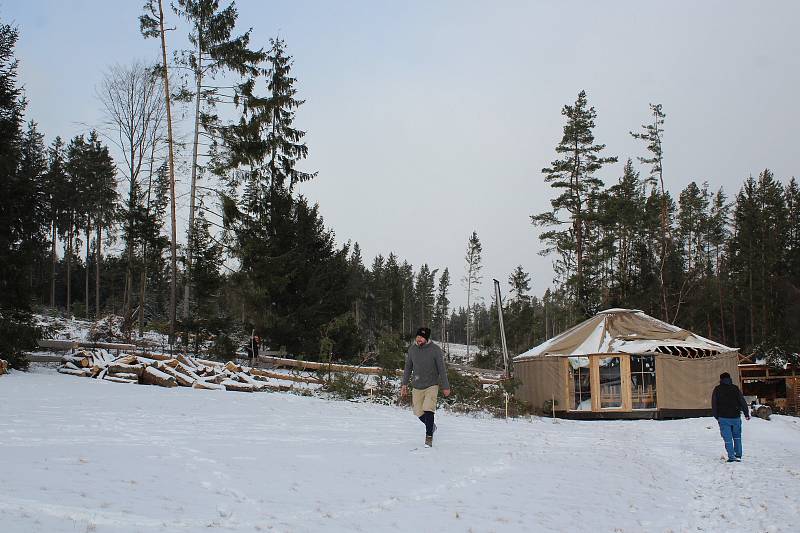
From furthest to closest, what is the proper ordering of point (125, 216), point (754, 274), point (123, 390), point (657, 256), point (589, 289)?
point (657, 256)
point (754, 274)
point (589, 289)
point (125, 216)
point (123, 390)

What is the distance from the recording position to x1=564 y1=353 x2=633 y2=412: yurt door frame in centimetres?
1795

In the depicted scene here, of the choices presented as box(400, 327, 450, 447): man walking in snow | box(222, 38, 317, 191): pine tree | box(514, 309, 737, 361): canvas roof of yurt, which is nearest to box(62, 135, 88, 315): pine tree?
box(222, 38, 317, 191): pine tree

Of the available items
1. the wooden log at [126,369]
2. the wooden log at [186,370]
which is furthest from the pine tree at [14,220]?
the wooden log at [186,370]

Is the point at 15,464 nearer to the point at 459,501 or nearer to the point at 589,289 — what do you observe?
the point at 459,501

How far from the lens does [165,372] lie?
1553 cm

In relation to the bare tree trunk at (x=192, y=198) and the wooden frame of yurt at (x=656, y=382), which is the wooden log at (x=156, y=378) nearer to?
the bare tree trunk at (x=192, y=198)

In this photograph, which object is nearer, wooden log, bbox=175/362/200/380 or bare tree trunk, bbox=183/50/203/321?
wooden log, bbox=175/362/200/380

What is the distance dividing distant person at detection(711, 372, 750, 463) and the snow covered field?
1.14 ft

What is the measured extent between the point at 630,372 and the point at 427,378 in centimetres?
1197

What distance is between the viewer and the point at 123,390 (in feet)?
43.4

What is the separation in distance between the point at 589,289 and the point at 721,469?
75.2 ft

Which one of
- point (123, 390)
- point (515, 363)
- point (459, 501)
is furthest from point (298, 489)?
point (515, 363)

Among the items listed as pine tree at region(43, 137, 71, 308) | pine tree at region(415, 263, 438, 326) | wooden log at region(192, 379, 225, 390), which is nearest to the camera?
wooden log at region(192, 379, 225, 390)

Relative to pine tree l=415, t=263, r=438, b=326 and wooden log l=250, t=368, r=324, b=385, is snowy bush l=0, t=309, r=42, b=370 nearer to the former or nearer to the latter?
wooden log l=250, t=368, r=324, b=385
